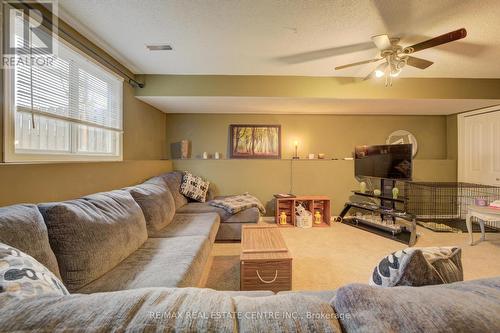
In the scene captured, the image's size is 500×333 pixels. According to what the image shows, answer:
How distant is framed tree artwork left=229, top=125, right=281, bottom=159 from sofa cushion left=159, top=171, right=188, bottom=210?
124 cm

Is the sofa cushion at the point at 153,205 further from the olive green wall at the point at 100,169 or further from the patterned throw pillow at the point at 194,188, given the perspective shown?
the patterned throw pillow at the point at 194,188

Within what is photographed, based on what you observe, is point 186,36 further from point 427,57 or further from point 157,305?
point 427,57

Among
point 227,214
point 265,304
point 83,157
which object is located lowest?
point 227,214

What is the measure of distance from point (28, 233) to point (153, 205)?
1150 mm

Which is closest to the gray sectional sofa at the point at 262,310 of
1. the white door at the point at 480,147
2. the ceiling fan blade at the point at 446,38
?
the ceiling fan blade at the point at 446,38

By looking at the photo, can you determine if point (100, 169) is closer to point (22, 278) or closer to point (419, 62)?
point (22, 278)

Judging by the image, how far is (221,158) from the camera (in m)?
4.25

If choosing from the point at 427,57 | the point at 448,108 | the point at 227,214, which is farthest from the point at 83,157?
the point at 448,108

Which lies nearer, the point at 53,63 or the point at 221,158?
the point at 53,63

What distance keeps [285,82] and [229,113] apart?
148 centimetres

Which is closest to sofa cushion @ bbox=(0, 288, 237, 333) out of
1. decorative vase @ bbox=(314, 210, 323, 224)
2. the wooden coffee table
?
the wooden coffee table

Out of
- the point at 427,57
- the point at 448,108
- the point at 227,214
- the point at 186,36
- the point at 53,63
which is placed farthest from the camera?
the point at 448,108

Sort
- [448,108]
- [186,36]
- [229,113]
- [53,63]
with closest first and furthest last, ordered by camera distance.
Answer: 1. [53,63]
2. [186,36]
3. [448,108]
4. [229,113]

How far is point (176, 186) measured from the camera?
3.34m
